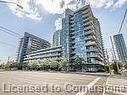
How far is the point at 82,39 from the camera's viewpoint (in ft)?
272

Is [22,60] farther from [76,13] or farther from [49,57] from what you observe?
[76,13]

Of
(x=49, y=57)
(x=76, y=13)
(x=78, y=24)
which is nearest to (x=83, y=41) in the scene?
(x=78, y=24)

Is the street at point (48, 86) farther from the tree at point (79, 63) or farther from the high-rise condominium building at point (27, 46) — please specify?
the high-rise condominium building at point (27, 46)

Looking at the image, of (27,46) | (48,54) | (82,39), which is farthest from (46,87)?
(27,46)

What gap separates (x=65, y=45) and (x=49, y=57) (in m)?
20.1

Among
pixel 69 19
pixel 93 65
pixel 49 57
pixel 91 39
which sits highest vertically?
pixel 69 19

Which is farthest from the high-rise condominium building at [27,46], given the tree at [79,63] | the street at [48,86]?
the street at [48,86]

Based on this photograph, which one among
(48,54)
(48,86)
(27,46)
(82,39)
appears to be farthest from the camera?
(27,46)

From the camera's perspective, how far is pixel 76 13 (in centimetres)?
9206

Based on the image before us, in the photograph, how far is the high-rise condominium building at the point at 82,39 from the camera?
76.6m

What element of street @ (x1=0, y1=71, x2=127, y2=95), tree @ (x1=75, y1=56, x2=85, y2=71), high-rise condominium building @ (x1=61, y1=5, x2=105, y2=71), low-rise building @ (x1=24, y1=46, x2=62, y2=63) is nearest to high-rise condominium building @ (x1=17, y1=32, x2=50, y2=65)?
low-rise building @ (x1=24, y1=46, x2=62, y2=63)

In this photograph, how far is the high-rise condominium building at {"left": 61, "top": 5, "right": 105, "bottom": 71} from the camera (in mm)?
76625

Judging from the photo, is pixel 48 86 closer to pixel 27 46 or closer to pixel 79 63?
pixel 79 63

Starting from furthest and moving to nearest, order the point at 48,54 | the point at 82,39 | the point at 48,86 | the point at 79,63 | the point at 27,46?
the point at 27,46
the point at 48,54
the point at 82,39
the point at 79,63
the point at 48,86
